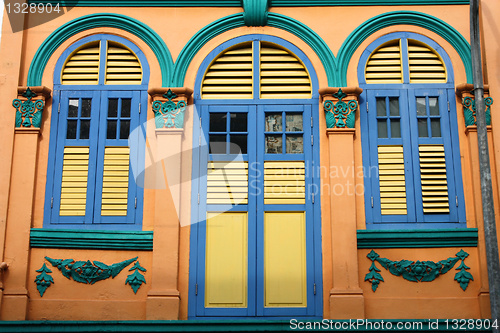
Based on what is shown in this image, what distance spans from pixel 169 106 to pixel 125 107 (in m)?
0.69

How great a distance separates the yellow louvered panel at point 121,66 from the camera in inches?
392

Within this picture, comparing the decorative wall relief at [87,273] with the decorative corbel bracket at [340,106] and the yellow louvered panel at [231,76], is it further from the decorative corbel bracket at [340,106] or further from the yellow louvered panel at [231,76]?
the decorative corbel bracket at [340,106]

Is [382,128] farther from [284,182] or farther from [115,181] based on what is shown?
[115,181]

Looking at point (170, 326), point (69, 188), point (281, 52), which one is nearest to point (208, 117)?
point (281, 52)

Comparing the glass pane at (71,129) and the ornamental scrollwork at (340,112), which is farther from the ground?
the ornamental scrollwork at (340,112)

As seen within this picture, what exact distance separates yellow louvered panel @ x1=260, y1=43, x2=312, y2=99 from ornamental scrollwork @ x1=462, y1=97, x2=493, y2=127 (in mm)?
2304

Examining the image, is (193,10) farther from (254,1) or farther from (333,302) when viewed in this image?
(333,302)

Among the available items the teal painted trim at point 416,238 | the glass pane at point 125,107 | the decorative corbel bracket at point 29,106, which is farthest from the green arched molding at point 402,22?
the decorative corbel bracket at point 29,106

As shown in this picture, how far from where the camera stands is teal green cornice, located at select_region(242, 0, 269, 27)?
32.7 ft

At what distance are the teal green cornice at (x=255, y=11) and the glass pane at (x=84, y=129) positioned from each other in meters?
2.89

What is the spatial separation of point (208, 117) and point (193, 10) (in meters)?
1.75

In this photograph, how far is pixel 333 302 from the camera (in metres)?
8.95

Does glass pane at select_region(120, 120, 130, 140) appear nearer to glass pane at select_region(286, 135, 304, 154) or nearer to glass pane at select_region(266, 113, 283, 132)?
glass pane at select_region(266, 113, 283, 132)

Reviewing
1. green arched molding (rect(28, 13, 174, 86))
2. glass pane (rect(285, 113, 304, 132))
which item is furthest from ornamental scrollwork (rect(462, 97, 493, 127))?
green arched molding (rect(28, 13, 174, 86))
